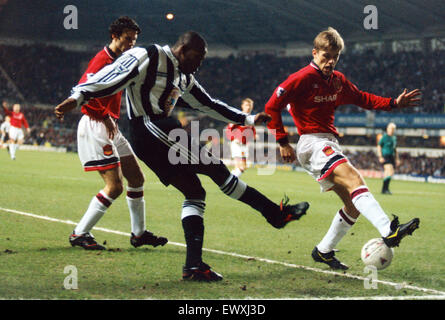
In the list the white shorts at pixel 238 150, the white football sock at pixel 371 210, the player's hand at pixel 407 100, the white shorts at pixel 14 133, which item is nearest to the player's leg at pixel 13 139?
the white shorts at pixel 14 133

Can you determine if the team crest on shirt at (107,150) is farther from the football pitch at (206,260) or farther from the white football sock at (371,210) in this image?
the white football sock at (371,210)

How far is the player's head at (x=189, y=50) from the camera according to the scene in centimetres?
459

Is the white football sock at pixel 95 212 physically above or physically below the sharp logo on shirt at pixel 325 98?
below

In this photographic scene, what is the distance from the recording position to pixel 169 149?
465cm

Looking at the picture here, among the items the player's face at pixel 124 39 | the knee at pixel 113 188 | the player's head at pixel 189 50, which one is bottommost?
the knee at pixel 113 188

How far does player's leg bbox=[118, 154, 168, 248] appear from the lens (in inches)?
236

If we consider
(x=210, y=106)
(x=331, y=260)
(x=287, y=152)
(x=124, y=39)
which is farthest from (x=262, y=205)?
(x=124, y=39)

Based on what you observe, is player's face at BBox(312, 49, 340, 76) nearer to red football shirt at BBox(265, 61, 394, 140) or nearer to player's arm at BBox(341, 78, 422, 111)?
red football shirt at BBox(265, 61, 394, 140)

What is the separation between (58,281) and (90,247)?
1457 mm

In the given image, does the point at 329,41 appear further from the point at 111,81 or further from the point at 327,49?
the point at 111,81

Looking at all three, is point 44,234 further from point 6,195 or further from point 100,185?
point 100,185

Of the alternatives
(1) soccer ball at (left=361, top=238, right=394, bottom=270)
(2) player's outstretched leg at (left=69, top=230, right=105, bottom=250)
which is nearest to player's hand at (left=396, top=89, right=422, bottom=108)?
(1) soccer ball at (left=361, top=238, right=394, bottom=270)

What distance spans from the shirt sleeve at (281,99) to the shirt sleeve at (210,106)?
0.38 meters

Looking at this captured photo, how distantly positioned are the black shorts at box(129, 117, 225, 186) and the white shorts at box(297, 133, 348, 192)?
1.07 meters
